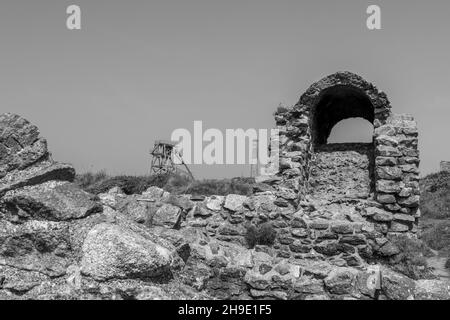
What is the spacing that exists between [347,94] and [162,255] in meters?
6.63

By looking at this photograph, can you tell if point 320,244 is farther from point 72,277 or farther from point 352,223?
point 72,277

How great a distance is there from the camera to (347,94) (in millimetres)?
9812

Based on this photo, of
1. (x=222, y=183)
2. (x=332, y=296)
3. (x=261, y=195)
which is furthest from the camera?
(x=222, y=183)

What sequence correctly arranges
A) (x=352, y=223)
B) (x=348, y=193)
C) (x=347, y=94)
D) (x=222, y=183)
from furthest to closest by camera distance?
(x=222, y=183) → (x=347, y=94) → (x=348, y=193) → (x=352, y=223)

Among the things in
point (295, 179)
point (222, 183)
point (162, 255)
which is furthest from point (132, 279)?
point (222, 183)

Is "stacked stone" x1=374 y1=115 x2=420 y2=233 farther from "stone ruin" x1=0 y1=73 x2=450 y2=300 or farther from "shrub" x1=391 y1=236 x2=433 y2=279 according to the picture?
"shrub" x1=391 y1=236 x2=433 y2=279

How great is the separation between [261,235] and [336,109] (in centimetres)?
472

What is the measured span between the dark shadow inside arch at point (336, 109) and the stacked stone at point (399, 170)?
47.2 inches

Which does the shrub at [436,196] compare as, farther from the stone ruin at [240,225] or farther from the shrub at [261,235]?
the shrub at [261,235]

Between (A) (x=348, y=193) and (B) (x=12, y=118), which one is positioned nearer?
(B) (x=12, y=118)

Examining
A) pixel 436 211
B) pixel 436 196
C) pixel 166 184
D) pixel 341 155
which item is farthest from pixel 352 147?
pixel 166 184

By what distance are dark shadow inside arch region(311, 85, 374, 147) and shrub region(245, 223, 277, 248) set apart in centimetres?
318

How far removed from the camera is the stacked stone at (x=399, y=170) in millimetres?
7938

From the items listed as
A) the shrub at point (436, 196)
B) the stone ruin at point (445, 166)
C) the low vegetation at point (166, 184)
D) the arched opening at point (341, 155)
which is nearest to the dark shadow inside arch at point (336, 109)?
the arched opening at point (341, 155)
